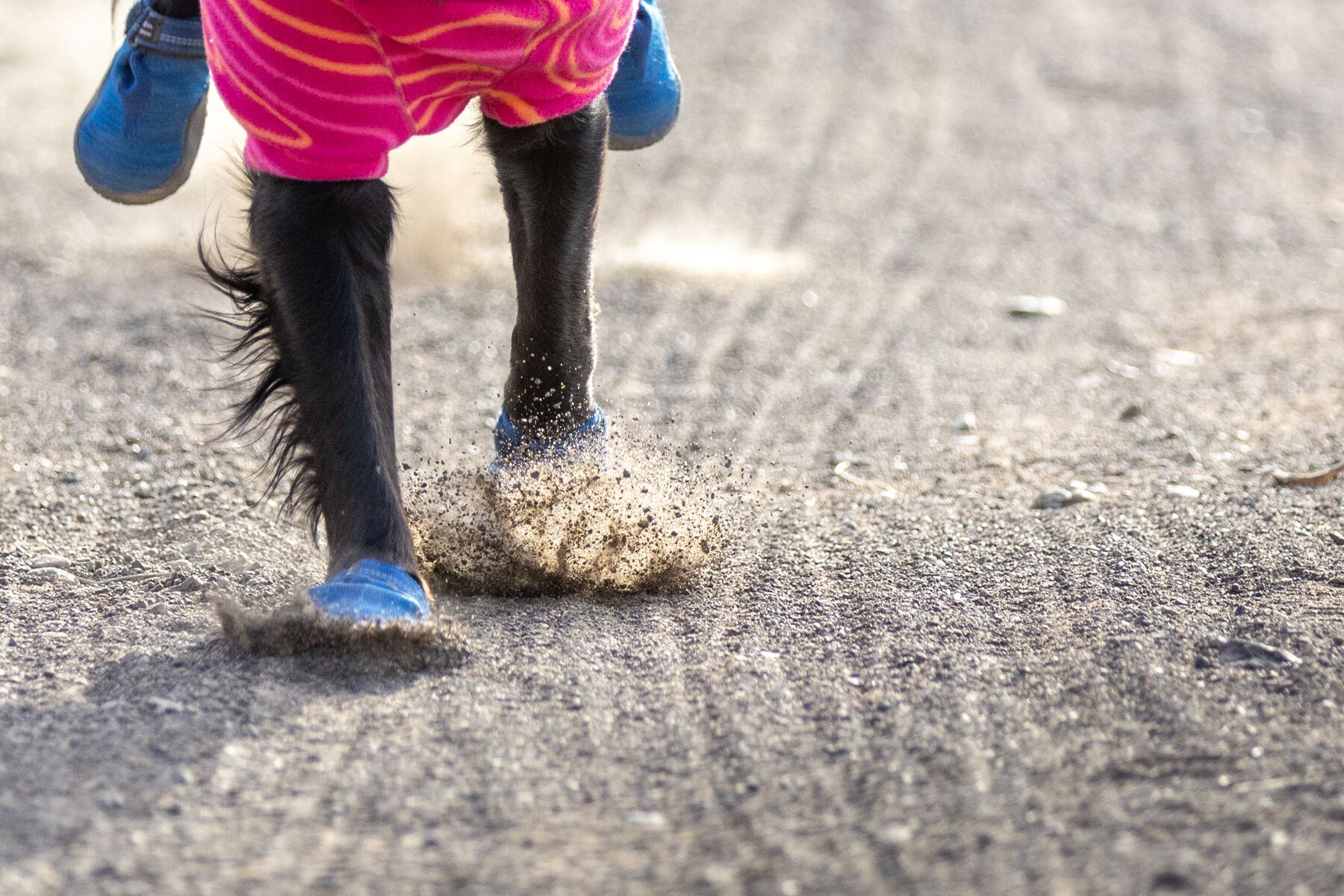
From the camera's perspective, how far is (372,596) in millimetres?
2391

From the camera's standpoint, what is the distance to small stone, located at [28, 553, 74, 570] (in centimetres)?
299

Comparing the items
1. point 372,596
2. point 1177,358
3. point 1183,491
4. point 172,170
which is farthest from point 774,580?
point 1177,358

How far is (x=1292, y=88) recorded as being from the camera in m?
9.43

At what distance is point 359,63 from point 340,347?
45cm

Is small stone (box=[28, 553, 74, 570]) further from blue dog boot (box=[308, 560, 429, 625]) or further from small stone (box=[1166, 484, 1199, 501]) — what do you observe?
small stone (box=[1166, 484, 1199, 501])

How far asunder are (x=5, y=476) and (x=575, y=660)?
5.88 ft

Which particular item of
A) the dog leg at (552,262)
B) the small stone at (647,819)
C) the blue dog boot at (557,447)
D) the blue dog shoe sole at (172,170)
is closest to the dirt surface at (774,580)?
the small stone at (647,819)

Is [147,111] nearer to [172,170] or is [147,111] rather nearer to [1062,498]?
[172,170]

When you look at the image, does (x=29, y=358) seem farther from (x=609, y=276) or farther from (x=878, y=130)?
(x=878, y=130)

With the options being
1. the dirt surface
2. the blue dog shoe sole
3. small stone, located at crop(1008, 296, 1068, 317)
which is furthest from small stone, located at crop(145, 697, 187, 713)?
small stone, located at crop(1008, 296, 1068, 317)

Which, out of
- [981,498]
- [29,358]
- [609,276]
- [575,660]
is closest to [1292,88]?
[609,276]

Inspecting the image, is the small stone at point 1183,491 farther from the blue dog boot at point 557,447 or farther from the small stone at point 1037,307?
the small stone at point 1037,307

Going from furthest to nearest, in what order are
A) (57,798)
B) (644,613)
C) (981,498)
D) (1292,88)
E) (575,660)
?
(1292,88), (981,498), (644,613), (575,660), (57,798)

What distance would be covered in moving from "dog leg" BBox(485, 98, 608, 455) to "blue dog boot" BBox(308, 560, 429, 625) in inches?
26.5
